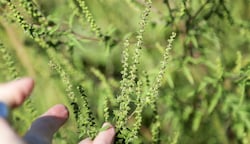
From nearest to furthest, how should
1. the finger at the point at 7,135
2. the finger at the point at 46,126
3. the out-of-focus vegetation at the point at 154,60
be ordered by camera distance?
the finger at the point at 7,135, the finger at the point at 46,126, the out-of-focus vegetation at the point at 154,60

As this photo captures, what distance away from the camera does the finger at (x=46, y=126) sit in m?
0.86

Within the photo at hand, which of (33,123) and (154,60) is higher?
(154,60)

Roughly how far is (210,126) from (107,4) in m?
0.58

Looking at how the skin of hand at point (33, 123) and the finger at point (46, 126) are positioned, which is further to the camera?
the finger at point (46, 126)

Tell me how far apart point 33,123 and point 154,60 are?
98 centimetres

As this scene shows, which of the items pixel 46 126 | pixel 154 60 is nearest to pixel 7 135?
pixel 46 126

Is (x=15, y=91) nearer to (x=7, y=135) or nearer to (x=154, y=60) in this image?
(x=7, y=135)

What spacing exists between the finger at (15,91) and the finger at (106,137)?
177 mm

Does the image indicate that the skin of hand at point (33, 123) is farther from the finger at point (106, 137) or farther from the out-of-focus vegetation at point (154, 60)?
the out-of-focus vegetation at point (154, 60)

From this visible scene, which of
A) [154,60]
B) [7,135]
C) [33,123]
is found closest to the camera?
[7,135]

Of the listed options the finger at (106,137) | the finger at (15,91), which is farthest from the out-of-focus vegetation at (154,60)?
the finger at (15,91)

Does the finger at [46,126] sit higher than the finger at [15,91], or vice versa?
the finger at [15,91]

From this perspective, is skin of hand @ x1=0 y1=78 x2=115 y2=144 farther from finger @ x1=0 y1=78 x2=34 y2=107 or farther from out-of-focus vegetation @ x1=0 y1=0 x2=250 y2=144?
out-of-focus vegetation @ x1=0 y1=0 x2=250 y2=144

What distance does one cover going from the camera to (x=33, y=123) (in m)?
0.91
